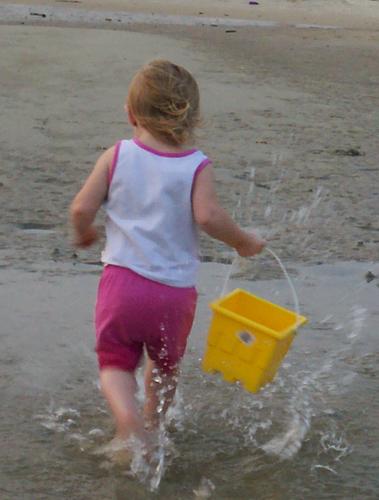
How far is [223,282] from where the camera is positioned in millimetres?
5504

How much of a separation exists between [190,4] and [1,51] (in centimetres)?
1729

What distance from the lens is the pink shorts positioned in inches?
140

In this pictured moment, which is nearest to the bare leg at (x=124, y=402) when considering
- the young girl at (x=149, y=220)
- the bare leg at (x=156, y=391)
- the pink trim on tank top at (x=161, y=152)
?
the young girl at (x=149, y=220)

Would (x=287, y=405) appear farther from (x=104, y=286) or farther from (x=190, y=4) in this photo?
(x=190, y=4)

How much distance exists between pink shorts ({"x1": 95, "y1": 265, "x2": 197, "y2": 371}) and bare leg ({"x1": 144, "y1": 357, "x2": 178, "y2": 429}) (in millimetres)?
80

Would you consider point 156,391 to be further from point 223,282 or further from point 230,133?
point 230,133

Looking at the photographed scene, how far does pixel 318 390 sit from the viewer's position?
4.35 m

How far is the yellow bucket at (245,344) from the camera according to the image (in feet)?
11.7

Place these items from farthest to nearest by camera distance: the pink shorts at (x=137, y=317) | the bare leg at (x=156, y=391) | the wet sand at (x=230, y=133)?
the wet sand at (x=230, y=133)
the bare leg at (x=156, y=391)
the pink shorts at (x=137, y=317)

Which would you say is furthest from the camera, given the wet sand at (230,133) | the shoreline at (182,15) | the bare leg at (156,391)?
the shoreline at (182,15)

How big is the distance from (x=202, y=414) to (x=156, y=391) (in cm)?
40

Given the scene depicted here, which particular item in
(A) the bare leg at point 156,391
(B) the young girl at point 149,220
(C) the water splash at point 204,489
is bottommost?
(C) the water splash at point 204,489

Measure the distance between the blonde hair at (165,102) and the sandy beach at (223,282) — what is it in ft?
3.37

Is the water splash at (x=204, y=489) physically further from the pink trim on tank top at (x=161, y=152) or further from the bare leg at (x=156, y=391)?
the pink trim on tank top at (x=161, y=152)
